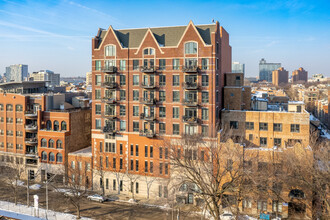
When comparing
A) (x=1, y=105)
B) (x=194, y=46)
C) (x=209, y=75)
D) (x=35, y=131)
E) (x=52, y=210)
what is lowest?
(x=52, y=210)

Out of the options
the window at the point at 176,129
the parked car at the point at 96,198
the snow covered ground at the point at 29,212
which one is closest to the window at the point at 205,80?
the window at the point at 176,129

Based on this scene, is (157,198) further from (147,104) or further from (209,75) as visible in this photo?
(209,75)

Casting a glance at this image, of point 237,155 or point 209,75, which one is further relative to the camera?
point 209,75

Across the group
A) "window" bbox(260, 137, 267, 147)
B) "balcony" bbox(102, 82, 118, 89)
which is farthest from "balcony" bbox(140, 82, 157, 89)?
"window" bbox(260, 137, 267, 147)

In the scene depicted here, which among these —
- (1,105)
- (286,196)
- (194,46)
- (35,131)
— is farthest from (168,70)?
(1,105)

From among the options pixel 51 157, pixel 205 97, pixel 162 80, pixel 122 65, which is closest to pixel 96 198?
pixel 51 157

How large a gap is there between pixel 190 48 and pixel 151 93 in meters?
11.3

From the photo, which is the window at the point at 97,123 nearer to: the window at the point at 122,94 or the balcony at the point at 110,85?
the window at the point at 122,94

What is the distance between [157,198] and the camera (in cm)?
5475

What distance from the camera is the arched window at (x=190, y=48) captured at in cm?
5231

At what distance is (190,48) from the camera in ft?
172

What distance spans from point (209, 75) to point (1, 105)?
162 ft

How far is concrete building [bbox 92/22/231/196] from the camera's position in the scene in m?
52.3

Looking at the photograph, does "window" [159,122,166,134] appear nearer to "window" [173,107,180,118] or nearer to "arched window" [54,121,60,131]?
"window" [173,107,180,118]
